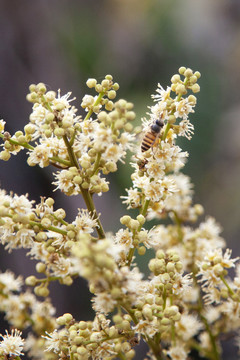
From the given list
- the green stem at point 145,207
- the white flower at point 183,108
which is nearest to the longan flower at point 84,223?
the green stem at point 145,207

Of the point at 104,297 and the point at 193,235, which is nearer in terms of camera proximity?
the point at 104,297

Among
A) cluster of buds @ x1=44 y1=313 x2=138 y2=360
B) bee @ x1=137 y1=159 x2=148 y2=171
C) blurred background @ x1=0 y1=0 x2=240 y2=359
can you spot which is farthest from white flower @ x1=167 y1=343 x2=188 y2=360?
blurred background @ x1=0 y1=0 x2=240 y2=359

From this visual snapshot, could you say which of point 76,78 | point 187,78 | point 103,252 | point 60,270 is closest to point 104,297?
point 103,252

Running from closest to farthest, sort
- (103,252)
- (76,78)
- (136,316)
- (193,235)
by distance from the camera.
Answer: (103,252) → (136,316) → (193,235) → (76,78)

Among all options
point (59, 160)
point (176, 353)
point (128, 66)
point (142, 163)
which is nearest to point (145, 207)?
point (142, 163)

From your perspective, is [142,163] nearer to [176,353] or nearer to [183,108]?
[183,108]

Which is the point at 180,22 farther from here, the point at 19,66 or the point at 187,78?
the point at 187,78
